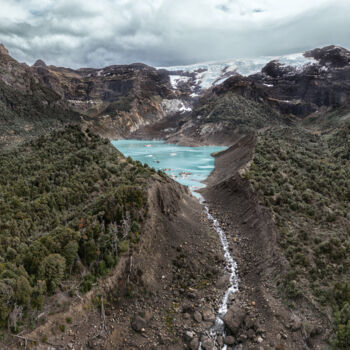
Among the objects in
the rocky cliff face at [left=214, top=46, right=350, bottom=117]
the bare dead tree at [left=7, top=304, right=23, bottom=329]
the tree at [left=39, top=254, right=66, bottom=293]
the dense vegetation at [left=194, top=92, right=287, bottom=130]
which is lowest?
the bare dead tree at [left=7, top=304, right=23, bottom=329]

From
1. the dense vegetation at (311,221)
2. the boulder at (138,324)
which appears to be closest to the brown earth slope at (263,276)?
Answer: the dense vegetation at (311,221)

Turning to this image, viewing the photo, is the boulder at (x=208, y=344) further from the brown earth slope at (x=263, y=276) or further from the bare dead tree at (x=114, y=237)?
the bare dead tree at (x=114, y=237)

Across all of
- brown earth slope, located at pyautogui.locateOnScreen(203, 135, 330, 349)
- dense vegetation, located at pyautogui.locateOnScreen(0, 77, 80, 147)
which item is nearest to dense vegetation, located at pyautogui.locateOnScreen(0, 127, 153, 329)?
brown earth slope, located at pyautogui.locateOnScreen(203, 135, 330, 349)

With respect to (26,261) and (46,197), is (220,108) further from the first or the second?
(26,261)

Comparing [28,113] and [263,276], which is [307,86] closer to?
[28,113]

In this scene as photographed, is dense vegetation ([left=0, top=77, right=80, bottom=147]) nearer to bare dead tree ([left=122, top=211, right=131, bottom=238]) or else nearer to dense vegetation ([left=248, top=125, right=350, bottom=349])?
bare dead tree ([left=122, top=211, right=131, bottom=238])

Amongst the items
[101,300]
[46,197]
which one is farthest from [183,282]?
[46,197]

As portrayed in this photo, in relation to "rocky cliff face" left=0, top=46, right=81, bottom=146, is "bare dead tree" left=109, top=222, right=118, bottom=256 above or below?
below
